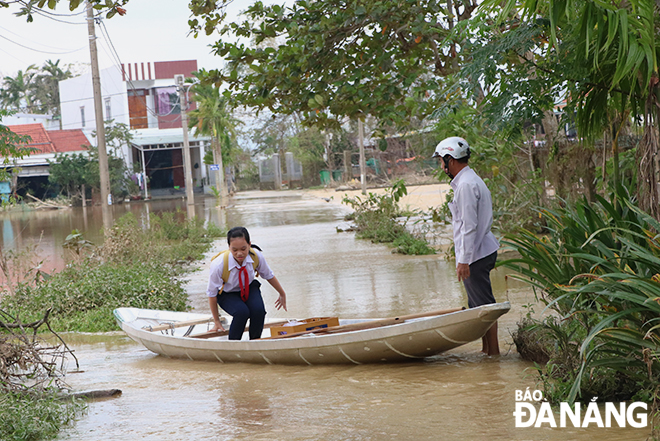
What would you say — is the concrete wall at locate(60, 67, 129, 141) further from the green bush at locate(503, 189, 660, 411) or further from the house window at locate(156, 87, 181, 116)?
the green bush at locate(503, 189, 660, 411)

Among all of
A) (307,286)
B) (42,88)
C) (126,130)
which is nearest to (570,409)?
(307,286)

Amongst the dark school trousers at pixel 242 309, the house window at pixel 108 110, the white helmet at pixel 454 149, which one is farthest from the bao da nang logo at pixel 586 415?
the house window at pixel 108 110

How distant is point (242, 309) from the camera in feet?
22.6

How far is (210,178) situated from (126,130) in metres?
10.6

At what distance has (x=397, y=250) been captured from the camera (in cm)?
1594

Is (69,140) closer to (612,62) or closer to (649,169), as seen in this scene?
(612,62)

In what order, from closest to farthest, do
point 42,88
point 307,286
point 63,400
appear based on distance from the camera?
point 63,400 → point 307,286 → point 42,88

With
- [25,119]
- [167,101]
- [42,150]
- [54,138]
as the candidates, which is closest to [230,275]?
[42,150]

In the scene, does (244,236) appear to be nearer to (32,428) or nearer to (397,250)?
(32,428)

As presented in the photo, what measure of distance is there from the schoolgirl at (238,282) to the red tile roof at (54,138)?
165 ft

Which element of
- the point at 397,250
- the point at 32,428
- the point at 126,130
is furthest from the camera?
the point at 126,130

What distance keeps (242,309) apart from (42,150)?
2004 inches

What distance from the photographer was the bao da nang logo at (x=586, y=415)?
4262mm

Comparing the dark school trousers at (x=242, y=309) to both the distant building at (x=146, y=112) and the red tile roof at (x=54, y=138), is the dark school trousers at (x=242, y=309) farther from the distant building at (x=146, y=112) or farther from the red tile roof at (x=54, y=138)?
the red tile roof at (x=54, y=138)
